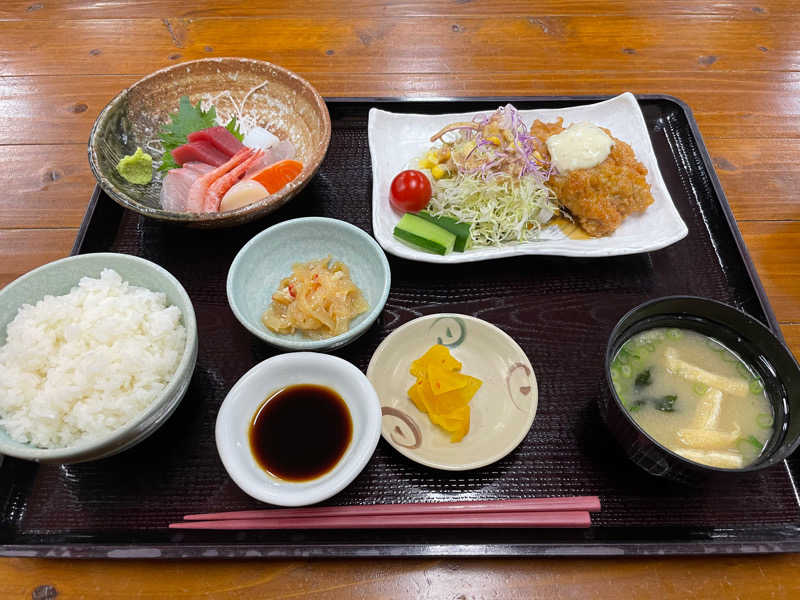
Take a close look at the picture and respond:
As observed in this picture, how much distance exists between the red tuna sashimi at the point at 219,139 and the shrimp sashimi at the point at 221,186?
12 cm

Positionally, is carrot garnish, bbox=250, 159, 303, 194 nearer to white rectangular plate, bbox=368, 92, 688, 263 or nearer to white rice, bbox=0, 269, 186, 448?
white rectangular plate, bbox=368, 92, 688, 263

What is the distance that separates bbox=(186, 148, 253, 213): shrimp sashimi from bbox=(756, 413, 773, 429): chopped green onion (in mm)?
2109

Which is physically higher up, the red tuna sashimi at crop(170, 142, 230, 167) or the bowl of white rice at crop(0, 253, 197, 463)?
the red tuna sashimi at crop(170, 142, 230, 167)

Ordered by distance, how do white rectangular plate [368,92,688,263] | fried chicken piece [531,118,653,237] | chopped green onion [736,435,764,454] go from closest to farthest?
chopped green onion [736,435,764,454]
white rectangular plate [368,92,688,263]
fried chicken piece [531,118,653,237]

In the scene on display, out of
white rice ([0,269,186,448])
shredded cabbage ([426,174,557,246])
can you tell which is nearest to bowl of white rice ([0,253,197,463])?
white rice ([0,269,186,448])

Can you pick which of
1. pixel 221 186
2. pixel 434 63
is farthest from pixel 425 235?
pixel 434 63

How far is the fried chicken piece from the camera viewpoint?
2.18 metres

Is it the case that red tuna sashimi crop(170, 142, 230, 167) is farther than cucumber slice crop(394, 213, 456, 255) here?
Yes

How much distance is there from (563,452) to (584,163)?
1.29 m

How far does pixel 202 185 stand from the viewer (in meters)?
2.14

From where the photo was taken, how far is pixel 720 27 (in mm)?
3271

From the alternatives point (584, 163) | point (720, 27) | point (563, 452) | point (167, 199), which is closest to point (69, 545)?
point (167, 199)

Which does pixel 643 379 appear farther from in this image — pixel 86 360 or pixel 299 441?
pixel 86 360

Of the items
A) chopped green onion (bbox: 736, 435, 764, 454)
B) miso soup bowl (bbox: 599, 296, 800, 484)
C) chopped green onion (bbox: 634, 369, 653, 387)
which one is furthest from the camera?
chopped green onion (bbox: 634, 369, 653, 387)
